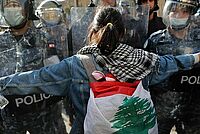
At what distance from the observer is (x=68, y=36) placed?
9.82 feet

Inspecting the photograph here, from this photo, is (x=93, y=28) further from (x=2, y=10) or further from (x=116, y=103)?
(x=2, y=10)

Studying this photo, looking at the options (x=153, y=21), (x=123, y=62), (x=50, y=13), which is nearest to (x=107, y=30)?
(x=123, y=62)

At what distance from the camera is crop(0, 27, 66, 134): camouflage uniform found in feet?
8.22

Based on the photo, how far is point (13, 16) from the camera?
2.67 m

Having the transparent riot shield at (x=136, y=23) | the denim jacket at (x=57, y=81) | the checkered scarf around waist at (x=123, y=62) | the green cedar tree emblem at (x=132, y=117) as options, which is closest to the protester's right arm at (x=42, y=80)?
the denim jacket at (x=57, y=81)

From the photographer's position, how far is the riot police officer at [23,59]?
8.30 feet

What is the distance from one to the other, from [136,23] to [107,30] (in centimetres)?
118

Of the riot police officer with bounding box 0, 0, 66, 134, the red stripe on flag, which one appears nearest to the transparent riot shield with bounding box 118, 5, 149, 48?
the riot police officer with bounding box 0, 0, 66, 134

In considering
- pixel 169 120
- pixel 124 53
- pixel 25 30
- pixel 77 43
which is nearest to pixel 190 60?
pixel 124 53

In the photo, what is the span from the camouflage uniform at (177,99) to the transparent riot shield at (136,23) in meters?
0.20

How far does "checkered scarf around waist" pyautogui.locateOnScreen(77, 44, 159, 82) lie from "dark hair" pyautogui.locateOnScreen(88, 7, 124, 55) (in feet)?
0.11

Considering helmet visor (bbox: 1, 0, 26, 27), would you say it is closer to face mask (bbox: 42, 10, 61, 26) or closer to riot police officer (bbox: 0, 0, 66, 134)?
riot police officer (bbox: 0, 0, 66, 134)

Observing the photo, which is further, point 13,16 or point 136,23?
point 136,23

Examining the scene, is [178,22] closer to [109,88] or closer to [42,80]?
[109,88]
